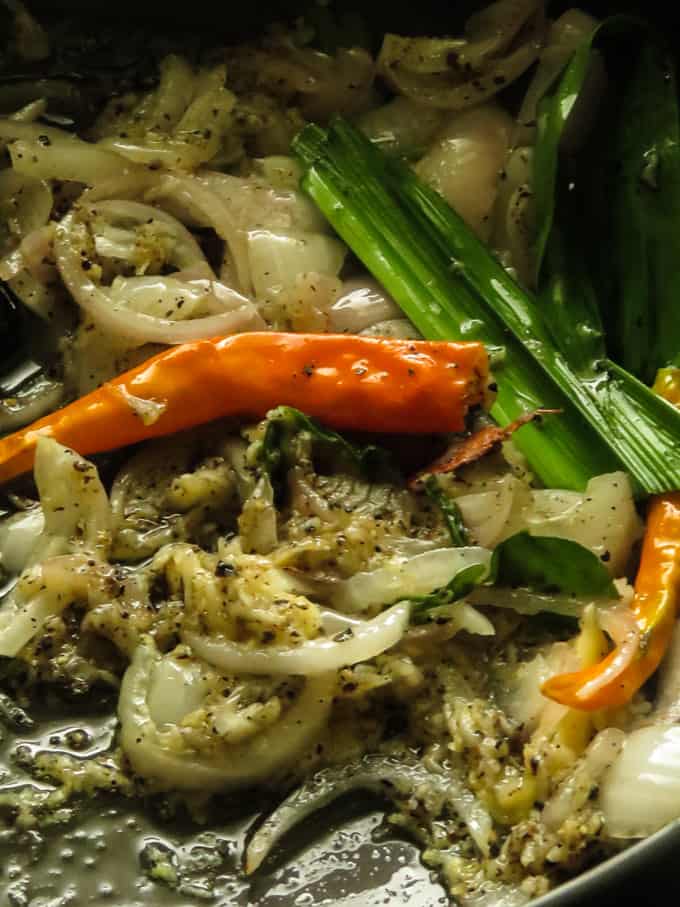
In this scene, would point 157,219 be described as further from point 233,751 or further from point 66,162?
point 233,751

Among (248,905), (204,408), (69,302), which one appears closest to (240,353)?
(204,408)

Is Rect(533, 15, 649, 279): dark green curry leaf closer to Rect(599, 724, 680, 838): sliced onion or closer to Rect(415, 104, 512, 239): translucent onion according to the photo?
Rect(415, 104, 512, 239): translucent onion

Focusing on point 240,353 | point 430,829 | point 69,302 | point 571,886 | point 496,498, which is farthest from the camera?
point 69,302

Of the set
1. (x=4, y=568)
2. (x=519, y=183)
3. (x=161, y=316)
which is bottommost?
(x=4, y=568)

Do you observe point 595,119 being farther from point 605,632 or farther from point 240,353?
point 605,632

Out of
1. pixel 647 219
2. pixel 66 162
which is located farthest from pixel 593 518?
pixel 66 162

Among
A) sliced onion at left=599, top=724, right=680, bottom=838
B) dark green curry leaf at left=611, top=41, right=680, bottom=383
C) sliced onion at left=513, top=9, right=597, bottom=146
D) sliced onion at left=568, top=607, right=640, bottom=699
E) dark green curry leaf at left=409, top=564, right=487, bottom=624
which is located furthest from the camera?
sliced onion at left=513, top=9, right=597, bottom=146

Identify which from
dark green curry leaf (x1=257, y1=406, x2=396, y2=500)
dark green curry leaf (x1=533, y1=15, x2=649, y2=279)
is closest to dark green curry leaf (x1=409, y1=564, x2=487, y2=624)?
dark green curry leaf (x1=257, y1=406, x2=396, y2=500)
